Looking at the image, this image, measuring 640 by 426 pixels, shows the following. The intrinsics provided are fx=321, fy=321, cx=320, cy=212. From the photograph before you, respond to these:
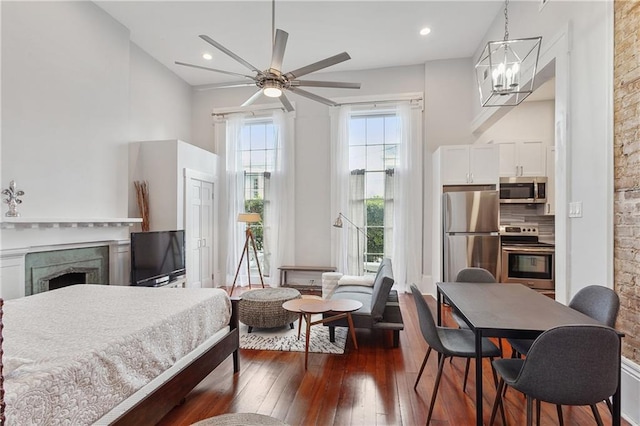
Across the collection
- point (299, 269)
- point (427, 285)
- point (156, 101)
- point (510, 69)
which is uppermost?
point (156, 101)

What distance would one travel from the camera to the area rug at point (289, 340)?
325 cm

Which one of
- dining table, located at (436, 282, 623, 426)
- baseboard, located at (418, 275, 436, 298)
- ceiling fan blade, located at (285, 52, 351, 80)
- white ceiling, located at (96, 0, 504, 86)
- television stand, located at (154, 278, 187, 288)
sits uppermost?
white ceiling, located at (96, 0, 504, 86)

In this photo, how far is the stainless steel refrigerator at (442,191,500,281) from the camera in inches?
175

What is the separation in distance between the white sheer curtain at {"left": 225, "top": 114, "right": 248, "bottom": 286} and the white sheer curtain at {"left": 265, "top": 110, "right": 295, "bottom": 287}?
67cm

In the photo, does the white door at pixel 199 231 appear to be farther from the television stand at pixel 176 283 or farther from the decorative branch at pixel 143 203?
the decorative branch at pixel 143 203

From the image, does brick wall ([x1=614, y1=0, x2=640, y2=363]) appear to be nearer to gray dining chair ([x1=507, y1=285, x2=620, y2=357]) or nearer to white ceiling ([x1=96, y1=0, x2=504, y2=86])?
gray dining chair ([x1=507, y1=285, x2=620, y2=357])

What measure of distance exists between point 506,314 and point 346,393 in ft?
4.23

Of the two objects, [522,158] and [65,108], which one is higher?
[65,108]

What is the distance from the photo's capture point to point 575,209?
2.60 m

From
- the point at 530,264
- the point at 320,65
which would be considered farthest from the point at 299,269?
the point at 320,65

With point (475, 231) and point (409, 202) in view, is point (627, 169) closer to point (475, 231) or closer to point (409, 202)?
point (475, 231)

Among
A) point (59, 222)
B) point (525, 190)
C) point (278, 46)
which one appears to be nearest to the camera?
point (278, 46)

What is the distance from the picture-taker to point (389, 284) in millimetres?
3113

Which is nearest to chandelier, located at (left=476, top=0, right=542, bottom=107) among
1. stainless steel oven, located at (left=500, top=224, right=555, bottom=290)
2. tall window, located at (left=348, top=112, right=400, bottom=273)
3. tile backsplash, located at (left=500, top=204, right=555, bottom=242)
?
tall window, located at (left=348, top=112, right=400, bottom=273)
